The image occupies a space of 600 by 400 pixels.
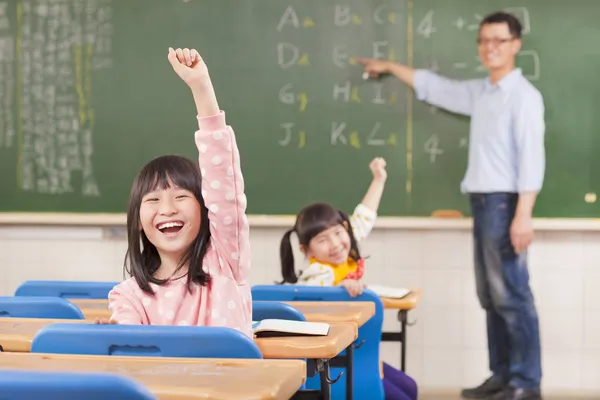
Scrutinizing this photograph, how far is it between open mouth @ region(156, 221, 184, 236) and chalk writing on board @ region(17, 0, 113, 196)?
2997 mm

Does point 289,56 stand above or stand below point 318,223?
above

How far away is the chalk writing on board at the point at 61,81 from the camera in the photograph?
515 cm

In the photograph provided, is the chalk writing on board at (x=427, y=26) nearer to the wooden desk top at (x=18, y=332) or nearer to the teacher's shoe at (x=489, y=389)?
the teacher's shoe at (x=489, y=389)

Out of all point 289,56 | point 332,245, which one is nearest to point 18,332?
point 332,245

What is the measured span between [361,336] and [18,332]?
1311 millimetres

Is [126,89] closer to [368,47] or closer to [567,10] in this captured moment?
[368,47]

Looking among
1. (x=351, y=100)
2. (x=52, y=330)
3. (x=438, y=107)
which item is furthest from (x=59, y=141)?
(x=52, y=330)

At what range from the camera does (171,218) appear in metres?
2.26

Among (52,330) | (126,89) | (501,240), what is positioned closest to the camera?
(52,330)

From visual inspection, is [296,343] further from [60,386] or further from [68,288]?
[68,288]

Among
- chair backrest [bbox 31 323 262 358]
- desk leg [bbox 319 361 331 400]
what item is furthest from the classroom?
chair backrest [bbox 31 323 262 358]

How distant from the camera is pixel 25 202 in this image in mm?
5207

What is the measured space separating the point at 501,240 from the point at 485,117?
2.09 ft

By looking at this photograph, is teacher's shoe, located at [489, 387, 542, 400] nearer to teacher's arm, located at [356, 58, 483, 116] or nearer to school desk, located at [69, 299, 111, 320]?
teacher's arm, located at [356, 58, 483, 116]
